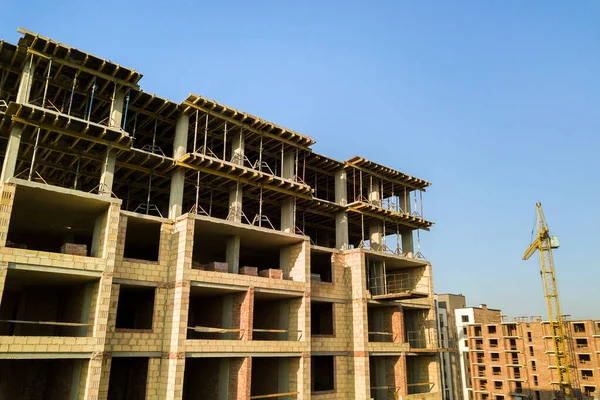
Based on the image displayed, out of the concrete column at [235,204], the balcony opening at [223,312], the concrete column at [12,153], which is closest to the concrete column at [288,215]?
the concrete column at [235,204]

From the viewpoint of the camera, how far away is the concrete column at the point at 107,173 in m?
26.7

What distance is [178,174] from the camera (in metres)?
31.2

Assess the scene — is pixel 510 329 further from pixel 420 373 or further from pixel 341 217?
pixel 341 217

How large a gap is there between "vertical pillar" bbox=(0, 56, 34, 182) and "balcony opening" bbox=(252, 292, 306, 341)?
52.0 feet

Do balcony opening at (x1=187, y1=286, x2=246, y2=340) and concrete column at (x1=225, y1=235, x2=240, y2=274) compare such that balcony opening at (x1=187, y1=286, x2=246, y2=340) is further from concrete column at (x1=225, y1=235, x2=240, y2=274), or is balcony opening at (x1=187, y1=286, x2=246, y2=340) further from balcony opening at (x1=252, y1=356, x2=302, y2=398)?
balcony opening at (x1=252, y1=356, x2=302, y2=398)

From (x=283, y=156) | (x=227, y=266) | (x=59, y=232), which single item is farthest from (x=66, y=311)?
(x=283, y=156)

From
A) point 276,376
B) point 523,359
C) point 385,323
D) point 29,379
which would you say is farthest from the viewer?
point 523,359

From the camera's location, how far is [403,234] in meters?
45.3

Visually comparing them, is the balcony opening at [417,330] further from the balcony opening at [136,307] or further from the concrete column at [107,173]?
the concrete column at [107,173]

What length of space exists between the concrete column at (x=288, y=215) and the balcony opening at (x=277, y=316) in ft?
18.8

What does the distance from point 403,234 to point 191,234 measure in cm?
2462

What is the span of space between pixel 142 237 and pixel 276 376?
44.2 feet

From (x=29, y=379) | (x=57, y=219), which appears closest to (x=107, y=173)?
(x=57, y=219)

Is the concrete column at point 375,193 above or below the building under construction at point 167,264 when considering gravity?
above
